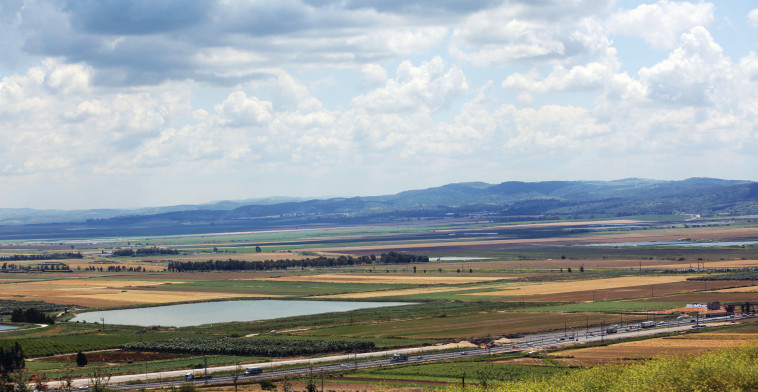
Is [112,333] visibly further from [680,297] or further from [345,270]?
[345,270]

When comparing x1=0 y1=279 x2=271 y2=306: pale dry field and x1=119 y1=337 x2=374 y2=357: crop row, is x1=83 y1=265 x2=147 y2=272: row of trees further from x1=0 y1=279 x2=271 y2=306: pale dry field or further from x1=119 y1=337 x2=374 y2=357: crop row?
x1=119 y1=337 x2=374 y2=357: crop row

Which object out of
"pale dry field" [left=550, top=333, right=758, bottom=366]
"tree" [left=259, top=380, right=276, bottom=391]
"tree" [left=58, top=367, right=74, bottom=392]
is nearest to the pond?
"tree" [left=58, top=367, right=74, bottom=392]

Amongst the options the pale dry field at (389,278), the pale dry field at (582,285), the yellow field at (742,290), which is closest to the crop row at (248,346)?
the pale dry field at (582,285)

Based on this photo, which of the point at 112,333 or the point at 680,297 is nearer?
the point at 112,333

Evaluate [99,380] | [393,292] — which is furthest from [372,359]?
[393,292]

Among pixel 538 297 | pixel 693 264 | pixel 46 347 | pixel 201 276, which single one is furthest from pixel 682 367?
pixel 201 276

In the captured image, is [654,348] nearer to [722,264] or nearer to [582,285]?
[582,285]

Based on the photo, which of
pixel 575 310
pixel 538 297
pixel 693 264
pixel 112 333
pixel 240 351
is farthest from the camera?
pixel 693 264
